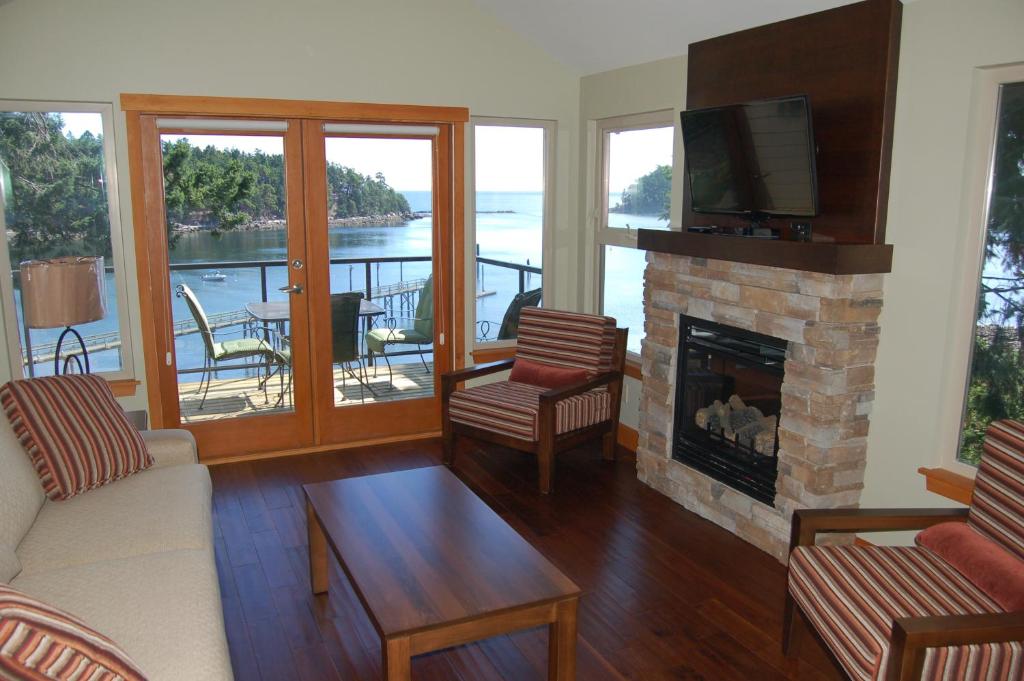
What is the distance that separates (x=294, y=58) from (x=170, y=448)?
2.35m

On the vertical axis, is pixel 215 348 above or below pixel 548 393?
above

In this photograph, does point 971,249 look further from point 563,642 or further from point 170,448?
point 170,448

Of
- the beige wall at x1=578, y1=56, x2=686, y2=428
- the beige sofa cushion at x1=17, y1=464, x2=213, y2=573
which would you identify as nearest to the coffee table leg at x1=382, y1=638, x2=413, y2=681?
the beige sofa cushion at x1=17, y1=464, x2=213, y2=573

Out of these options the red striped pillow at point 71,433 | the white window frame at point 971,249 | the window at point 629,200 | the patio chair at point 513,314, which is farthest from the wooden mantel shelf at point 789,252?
the red striped pillow at point 71,433

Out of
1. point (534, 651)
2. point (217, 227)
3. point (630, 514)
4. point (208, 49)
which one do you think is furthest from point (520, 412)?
point (208, 49)

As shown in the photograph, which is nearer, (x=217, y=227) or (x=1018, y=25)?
(x=1018, y=25)

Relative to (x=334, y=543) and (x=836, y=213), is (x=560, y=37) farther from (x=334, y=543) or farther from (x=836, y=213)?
(x=334, y=543)

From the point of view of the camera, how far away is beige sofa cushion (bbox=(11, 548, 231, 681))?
1.99 metres

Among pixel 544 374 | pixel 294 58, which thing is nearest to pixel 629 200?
pixel 544 374

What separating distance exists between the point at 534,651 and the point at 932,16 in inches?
108

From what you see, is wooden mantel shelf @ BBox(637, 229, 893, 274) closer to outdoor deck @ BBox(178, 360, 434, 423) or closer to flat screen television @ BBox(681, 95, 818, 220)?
flat screen television @ BBox(681, 95, 818, 220)

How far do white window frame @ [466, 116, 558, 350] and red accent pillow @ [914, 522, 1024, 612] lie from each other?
3.16 meters

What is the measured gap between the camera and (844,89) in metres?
3.24

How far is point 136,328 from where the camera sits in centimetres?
442
